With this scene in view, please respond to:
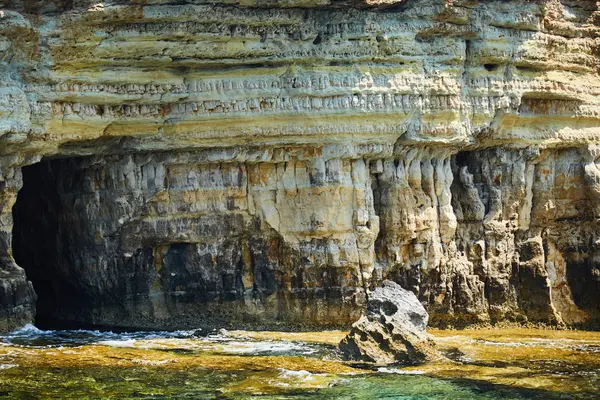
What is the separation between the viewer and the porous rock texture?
84.8 ft

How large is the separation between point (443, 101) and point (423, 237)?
2629 millimetres

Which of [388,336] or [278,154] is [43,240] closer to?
[278,154]

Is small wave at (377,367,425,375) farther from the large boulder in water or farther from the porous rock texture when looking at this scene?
the porous rock texture

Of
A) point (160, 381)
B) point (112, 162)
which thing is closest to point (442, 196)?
point (112, 162)

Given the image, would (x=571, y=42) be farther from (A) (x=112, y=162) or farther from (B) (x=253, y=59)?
(A) (x=112, y=162)

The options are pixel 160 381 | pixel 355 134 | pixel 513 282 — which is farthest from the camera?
pixel 513 282

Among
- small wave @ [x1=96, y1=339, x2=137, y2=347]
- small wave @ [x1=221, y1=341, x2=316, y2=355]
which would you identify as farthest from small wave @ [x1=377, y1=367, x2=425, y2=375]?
small wave @ [x1=96, y1=339, x2=137, y2=347]

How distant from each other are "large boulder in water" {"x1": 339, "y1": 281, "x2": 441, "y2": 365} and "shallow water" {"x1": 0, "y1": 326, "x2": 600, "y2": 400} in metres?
0.38

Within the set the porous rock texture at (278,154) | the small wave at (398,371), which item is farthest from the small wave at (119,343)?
the small wave at (398,371)

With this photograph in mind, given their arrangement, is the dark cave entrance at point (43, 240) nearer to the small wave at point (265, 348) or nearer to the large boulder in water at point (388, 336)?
the small wave at point (265, 348)

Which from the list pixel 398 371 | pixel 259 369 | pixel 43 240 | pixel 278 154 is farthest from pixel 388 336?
pixel 43 240

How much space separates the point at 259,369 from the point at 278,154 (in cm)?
599

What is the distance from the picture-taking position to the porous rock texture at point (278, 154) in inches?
1017

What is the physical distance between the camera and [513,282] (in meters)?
30.0
